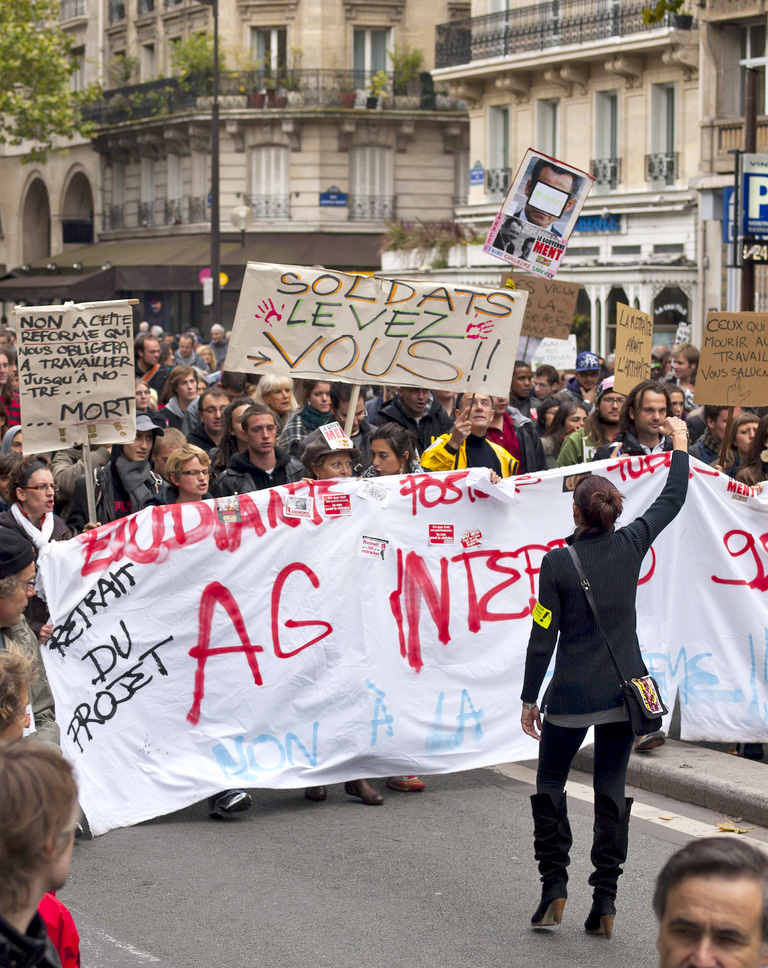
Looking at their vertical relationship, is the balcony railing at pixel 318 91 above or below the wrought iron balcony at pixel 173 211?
above

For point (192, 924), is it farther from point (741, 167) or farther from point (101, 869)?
point (741, 167)

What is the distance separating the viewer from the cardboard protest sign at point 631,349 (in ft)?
30.8

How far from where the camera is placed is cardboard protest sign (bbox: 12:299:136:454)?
7.43 metres

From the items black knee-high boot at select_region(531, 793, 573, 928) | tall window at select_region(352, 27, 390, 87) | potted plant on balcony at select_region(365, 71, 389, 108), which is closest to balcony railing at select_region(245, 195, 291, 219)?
potted plant on balcony at select_region(365, 71, 389, 108)

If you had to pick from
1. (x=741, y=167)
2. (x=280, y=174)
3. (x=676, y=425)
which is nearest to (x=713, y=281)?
(x=741, y=167)

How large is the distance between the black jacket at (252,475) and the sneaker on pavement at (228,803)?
1.61 m

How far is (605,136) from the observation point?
32344 millimetres

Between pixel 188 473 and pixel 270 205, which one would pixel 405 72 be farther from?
pixel 188 473

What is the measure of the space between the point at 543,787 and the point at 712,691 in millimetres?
2176

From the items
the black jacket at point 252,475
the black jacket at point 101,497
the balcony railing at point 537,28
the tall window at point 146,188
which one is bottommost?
the black jacket at point 101,497

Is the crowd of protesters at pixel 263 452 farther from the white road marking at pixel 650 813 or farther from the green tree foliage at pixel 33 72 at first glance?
the green tree foliage at pixel 33 72

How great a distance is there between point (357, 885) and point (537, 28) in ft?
101

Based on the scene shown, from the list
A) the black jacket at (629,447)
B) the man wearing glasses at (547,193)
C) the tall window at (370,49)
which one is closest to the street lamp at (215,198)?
the tall window at (370,49)

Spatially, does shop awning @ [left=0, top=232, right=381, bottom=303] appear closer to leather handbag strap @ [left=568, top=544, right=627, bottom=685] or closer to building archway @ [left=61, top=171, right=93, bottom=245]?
building archway @ [left=61, top=171, right=93, bottom=245]
